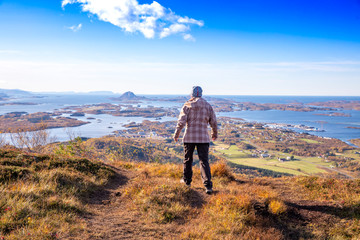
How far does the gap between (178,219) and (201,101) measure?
288cm

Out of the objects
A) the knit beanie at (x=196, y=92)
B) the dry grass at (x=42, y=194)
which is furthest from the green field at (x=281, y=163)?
the dry grass at (x=42, y=194)

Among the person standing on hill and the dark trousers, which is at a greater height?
the person standing on hill

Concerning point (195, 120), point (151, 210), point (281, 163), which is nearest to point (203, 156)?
point (195, 120)

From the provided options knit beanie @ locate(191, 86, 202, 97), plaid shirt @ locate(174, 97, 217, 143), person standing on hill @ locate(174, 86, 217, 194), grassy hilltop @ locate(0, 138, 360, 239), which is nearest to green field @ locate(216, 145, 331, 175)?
grassy hilltop @ locate(0, 138, 360, 239)

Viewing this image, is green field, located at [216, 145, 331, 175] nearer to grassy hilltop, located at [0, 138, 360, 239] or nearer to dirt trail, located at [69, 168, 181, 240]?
grassy hilltop, located at [0, 138, 360, 239]

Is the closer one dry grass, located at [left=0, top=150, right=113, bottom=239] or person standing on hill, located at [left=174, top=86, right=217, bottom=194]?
dry grass, located at [left=0, top=150, right=113, bottom=239]

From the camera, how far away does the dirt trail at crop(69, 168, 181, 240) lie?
3.30 m

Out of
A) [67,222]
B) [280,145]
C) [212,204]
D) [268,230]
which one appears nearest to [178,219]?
[212,204]

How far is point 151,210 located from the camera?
13.9ft

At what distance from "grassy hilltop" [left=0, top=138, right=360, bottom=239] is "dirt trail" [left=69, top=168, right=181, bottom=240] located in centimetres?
2

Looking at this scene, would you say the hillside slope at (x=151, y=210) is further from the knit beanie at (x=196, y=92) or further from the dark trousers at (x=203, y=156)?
the knit beanie at (x=196, y=92)

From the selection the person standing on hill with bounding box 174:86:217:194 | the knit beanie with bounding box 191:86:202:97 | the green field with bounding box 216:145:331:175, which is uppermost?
the knit beanie with bounding box 191:86:202:97

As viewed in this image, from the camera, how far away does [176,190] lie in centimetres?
510

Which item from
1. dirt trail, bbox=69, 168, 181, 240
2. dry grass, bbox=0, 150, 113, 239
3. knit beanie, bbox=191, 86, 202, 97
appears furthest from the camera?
knit beanie, bbox=191, 86, 202, 97
